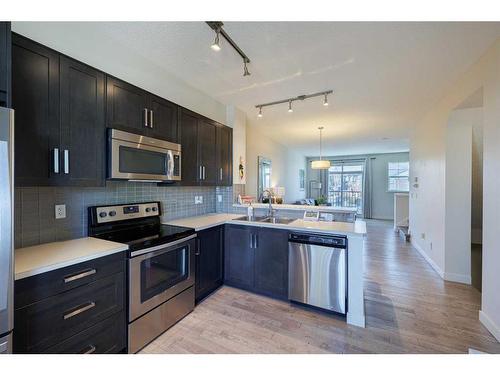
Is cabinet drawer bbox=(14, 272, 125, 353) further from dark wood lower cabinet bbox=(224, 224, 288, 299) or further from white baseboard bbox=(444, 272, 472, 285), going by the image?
white baseboard bbox=(444, 272, 472, 285)

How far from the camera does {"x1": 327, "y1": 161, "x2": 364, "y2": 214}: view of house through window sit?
933 cm

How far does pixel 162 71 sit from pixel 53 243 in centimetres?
204

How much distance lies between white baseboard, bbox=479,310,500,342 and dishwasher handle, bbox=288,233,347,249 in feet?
4.56

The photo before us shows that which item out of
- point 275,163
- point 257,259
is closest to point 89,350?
point 257,259

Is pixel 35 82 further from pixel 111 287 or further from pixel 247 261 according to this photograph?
pixel 247 261

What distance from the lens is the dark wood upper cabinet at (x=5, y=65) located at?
43.5 inches

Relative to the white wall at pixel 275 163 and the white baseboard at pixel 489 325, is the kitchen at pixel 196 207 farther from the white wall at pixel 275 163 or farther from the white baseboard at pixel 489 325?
the white wall at pixel 275 163

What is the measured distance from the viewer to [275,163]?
664 cm

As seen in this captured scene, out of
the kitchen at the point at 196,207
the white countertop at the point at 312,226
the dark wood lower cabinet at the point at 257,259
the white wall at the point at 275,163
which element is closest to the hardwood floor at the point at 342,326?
the kitchen at the point at 196,207

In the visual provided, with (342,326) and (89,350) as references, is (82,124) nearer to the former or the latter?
(89,350)

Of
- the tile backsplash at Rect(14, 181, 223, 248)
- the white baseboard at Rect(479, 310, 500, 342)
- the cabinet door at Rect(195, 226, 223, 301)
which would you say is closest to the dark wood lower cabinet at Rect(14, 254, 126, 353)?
the tile backsplash at Rect(14, 181, 223, 248)
